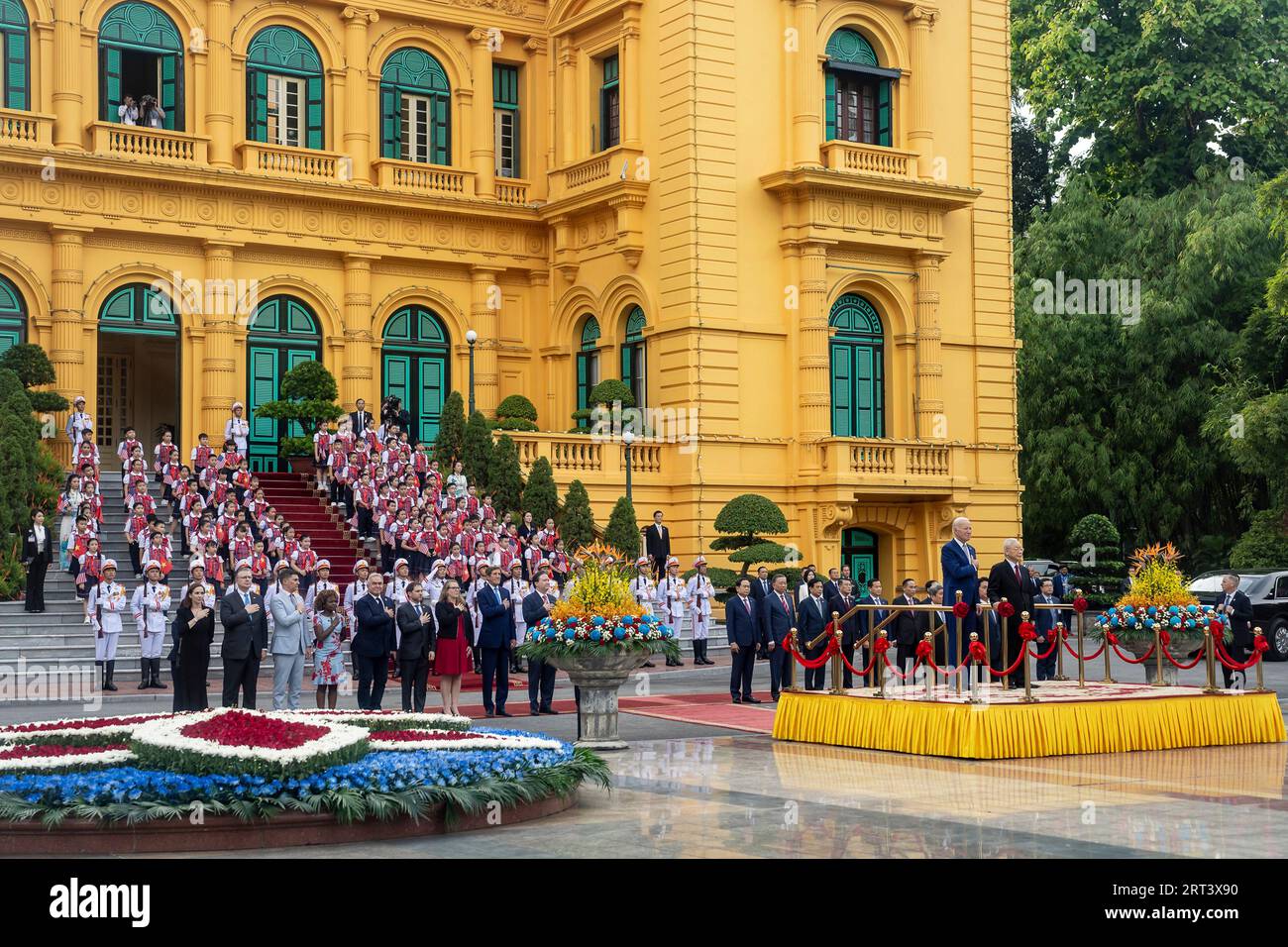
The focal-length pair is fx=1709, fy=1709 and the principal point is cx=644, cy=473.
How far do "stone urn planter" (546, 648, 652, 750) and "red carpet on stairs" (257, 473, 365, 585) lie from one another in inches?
525

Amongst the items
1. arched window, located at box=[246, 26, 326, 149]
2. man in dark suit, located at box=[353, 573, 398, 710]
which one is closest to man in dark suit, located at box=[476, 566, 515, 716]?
man in dark suit, located at box=[353, 573, 398, 710]

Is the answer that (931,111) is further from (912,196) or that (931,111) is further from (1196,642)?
(1196,642)

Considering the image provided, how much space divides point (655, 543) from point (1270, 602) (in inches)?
445

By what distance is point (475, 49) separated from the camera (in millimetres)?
39969

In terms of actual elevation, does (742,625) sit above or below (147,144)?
below

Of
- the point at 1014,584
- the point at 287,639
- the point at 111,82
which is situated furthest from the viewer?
the point at 111,82

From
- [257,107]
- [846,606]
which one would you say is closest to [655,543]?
[846,606]

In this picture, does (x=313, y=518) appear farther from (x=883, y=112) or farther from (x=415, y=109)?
(x=883, y=112)

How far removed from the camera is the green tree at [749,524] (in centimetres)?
3366

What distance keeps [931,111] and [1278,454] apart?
1145cm

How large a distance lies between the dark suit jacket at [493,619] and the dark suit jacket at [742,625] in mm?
3341

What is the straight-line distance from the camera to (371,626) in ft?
67.1
